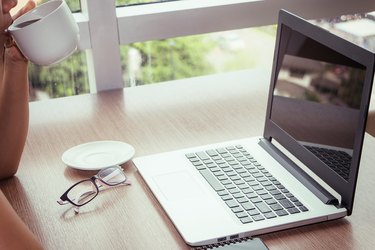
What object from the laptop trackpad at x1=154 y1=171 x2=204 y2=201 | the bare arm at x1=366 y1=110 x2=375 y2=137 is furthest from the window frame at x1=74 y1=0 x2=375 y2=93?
the laptop trackpad at x1=154 y1=171 x2=204 y2=201

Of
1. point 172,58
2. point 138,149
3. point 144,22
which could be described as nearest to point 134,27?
point 144,22

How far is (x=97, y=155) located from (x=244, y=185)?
13.7 inches

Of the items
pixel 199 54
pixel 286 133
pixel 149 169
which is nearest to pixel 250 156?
pixel 286 133

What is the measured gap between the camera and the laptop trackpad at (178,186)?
44.8 inches

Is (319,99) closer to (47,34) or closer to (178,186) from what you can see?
(178,186)

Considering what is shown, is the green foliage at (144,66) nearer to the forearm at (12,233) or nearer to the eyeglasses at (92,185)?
the eyeglasses at (92,185)

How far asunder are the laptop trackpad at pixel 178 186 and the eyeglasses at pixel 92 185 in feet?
0.25

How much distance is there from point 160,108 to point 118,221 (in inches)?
21.0

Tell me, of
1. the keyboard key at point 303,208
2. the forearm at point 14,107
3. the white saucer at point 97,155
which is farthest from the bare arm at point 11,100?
the keyboard key at point 303,208

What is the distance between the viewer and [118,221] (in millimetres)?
1095

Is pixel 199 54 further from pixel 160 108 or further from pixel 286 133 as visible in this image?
pixel 286 133

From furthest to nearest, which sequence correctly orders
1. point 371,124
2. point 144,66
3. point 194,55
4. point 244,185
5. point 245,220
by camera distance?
point 194,55 → point 144,66 → point 371,124 → point 244,185 → point 245,220

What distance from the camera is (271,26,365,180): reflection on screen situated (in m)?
1.03

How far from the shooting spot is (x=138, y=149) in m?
1.35
